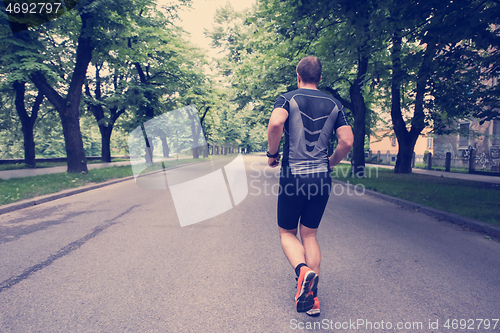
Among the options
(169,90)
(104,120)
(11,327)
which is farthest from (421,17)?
(104,120)

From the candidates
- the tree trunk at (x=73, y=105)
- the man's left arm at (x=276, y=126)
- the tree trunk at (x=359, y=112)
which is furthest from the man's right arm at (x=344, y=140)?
the tree trunk at (x=73, y=105)

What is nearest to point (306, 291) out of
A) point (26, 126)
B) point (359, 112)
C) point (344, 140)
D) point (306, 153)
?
point (306, 153)

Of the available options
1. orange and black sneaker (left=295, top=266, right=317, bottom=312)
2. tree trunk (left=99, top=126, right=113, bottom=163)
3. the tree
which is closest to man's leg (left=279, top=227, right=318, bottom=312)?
orange and black sneaker (left=295, top=266, right=317, bottom=312)

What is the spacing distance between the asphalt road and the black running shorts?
816mm

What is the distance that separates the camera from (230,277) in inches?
132

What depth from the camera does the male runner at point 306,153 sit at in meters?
2.54

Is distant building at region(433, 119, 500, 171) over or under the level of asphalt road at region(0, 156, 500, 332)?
over

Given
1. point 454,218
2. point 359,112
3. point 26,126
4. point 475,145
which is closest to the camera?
point 454,218

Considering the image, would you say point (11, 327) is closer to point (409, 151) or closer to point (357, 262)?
point (357, 262)

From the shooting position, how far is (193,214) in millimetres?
6633

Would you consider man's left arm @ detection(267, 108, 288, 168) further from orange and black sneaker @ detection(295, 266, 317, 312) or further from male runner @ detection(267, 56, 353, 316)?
orange and black sneaker @ detection(295, 266, 317, 312)

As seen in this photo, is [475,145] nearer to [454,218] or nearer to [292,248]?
[454,218]

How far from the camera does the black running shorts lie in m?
2.56

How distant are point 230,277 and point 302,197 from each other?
4.60 feet
